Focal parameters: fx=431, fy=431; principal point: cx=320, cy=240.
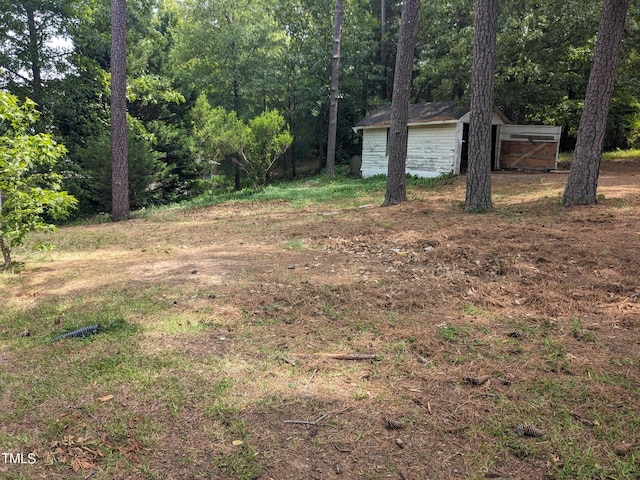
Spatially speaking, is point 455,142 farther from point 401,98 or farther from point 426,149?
point 401,98

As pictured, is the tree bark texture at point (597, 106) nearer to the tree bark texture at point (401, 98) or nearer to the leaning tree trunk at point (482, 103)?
the leaning tree trunk at point (482, 103)

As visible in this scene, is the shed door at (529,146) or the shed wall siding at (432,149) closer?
the shed door at (529,146)

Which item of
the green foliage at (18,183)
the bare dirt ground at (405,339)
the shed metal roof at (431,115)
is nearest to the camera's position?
the bare dirt ground at (405,339)

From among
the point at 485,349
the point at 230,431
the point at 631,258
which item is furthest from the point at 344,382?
the point at 631,258

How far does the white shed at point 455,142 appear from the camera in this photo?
16.5 metres

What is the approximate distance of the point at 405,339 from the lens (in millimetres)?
3312

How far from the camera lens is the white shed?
1645 centimetres

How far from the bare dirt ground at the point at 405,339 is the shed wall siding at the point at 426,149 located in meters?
9.88

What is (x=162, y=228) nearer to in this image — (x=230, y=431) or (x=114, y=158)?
(x=114, y=158)

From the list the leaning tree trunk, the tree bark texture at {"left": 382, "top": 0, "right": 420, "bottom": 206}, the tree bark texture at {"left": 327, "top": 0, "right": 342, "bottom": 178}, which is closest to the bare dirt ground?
the leaning tree trunk

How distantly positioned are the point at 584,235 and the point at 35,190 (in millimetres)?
7341

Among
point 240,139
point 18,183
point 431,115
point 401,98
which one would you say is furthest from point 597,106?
point 240,139

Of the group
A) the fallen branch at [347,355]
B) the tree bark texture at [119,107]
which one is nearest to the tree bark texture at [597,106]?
the fallen branch at [347,355]

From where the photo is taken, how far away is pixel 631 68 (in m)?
17.5
